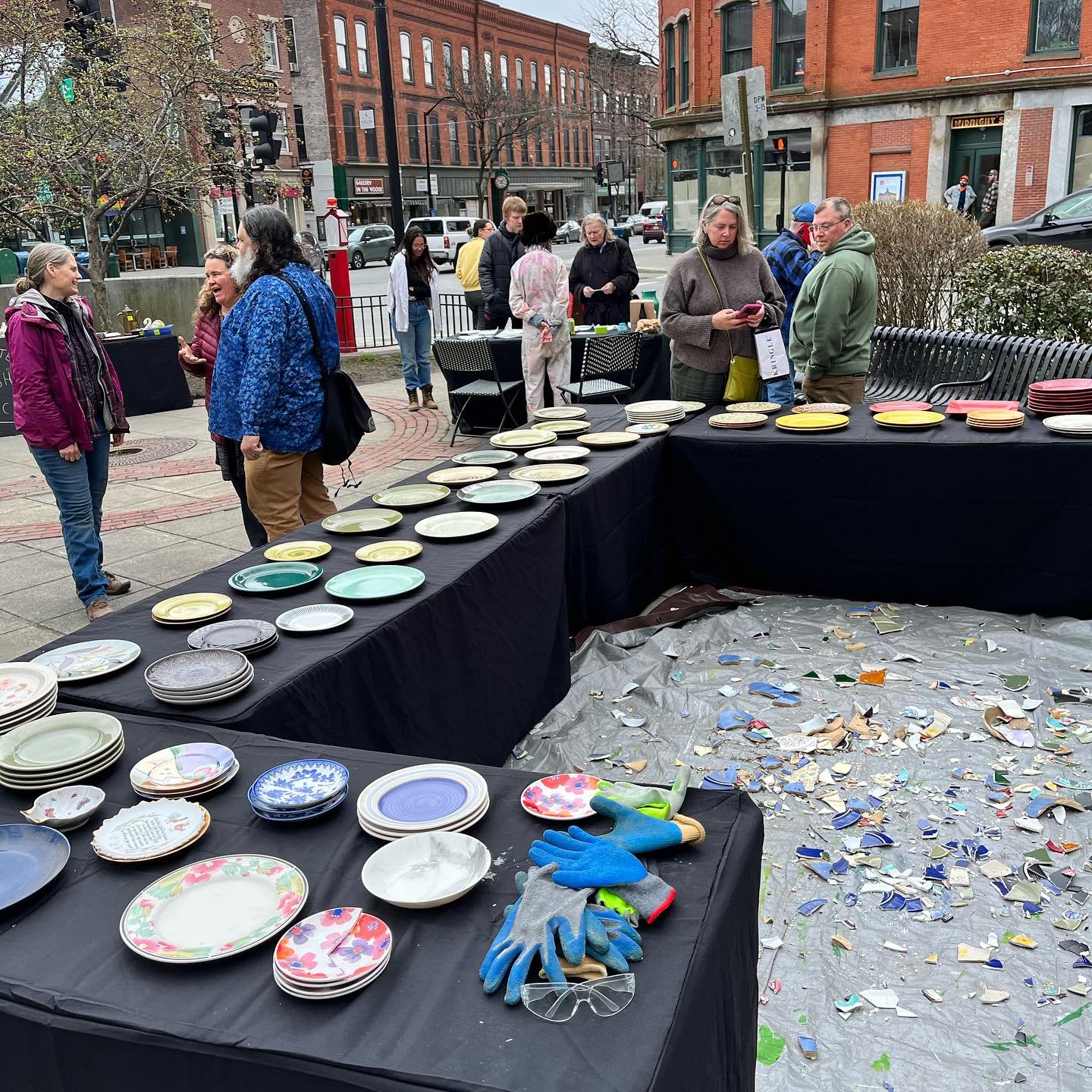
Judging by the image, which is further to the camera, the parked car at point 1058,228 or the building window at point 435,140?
the building window at point 435,140

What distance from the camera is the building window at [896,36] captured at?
26500 mm

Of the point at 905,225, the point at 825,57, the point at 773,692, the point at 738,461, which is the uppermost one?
the point at 825,57

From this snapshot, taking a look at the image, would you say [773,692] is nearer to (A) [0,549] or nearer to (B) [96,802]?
(B) [96,802]

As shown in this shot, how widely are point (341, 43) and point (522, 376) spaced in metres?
47.6

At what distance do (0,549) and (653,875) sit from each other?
6.48 meters

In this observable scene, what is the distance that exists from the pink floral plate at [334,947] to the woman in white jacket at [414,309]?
30.3ft

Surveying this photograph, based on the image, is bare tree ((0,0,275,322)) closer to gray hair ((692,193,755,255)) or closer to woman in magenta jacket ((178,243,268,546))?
woman in magenta jacket ((178,243,268,546))

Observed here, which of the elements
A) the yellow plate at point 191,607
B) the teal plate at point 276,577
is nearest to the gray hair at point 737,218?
the teal plate at point 276,577

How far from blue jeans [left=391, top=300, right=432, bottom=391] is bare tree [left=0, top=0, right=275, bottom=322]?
438cm

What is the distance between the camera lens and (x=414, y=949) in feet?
5.40

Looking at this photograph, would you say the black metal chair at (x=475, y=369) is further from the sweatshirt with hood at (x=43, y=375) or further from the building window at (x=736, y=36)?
the building window at (x=736, y=36)

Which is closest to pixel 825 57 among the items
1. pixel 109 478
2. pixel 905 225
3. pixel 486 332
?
pixel 905 225

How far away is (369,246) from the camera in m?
38.2

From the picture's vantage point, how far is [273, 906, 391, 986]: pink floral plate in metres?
1.55
